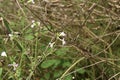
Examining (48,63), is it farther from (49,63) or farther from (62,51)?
(62,51)

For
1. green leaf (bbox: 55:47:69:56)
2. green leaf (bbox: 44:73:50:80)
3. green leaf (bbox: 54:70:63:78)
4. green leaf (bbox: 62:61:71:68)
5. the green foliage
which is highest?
green leaf (bbox: 55:47:69:56)

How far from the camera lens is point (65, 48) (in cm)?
241

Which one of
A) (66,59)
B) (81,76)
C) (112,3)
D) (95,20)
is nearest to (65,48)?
(66,59)

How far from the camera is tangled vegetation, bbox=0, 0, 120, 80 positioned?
2.28 metres

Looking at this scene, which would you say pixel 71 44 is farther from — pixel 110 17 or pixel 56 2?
pixel 56 2

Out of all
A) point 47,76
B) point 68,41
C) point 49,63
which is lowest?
point 47,76

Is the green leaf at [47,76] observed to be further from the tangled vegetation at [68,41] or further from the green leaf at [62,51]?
the green leaf at [62,51]

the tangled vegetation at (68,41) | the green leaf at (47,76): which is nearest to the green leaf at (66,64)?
the tangled vegetation at (68,41)

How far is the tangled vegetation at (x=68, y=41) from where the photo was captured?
2.28 m

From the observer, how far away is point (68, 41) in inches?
90.6

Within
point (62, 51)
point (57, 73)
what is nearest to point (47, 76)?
point (57, 73)

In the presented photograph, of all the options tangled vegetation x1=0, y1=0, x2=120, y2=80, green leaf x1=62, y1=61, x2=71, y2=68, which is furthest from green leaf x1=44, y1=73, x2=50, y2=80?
green leaf x1=62, y1=61, x2=71, y2=68

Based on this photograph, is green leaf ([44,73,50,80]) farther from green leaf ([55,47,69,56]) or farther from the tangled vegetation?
green leaf ([55,47,69,56])

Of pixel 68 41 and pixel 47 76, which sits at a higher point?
pixel 68 41
